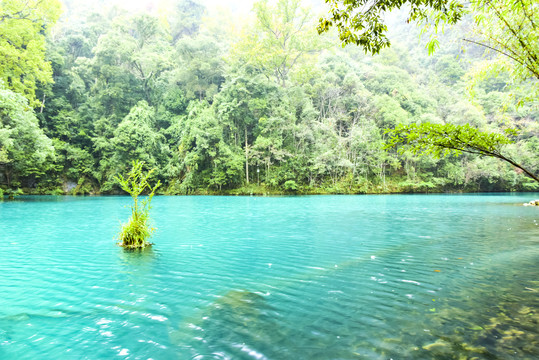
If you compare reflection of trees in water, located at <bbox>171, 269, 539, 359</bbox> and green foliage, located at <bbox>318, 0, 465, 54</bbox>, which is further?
green foliage, located at <bbox>318, 0, 465, 54</bbox>

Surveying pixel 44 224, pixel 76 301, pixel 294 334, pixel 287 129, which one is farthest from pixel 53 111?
pixel 294 334

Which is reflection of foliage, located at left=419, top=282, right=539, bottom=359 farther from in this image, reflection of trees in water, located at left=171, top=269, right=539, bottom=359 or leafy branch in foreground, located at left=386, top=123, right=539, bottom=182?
leafy branch in foreground, located at left=386, top=123, right=539, bottom=182

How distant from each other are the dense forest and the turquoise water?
84.5 feet

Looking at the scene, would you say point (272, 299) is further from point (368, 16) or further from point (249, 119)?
point (249, 119)

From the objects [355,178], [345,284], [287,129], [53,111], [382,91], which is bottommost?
[345,284]

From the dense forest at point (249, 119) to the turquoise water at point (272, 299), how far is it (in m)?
25.8

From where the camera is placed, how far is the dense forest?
109ft

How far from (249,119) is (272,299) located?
104 ft

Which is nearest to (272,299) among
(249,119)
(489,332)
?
(489,332)

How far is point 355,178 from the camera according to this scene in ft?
114

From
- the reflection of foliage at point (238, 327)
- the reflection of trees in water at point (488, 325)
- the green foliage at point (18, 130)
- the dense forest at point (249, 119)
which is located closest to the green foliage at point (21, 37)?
the green foliage at point (18, 130)

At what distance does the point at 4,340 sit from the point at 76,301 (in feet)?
3.48

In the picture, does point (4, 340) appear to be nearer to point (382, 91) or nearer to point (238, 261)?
point (238, 261)

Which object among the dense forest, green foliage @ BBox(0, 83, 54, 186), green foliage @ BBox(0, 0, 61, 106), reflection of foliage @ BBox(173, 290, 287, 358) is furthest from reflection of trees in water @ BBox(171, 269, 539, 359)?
the dense forest
